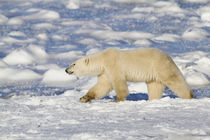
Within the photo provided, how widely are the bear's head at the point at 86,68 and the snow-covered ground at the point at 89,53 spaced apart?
39cm

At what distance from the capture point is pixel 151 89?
6.11 metres

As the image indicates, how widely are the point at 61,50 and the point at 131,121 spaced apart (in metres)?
13.6

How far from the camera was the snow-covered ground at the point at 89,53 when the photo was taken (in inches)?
151

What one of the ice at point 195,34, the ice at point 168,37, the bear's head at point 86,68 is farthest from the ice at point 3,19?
the bear's head at point 86,68

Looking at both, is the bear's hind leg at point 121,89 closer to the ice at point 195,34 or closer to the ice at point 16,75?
the ice at point 16,75

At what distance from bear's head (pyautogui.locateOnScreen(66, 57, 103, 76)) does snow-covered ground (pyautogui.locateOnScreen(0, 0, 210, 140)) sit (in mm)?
395

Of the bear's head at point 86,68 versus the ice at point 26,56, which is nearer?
the bear's head at point 86,68

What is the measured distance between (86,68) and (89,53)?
8.79m

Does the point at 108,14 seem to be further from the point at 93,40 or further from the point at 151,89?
the point at 151,89

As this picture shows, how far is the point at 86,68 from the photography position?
20.5 feet

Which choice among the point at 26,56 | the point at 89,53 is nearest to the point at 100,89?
the point at 89,53

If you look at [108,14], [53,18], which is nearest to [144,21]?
[108,14]

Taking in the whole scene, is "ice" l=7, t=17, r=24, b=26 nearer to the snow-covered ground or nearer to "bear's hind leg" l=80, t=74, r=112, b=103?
the snow-covered ground

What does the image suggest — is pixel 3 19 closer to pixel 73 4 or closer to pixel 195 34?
pixel 73 4
